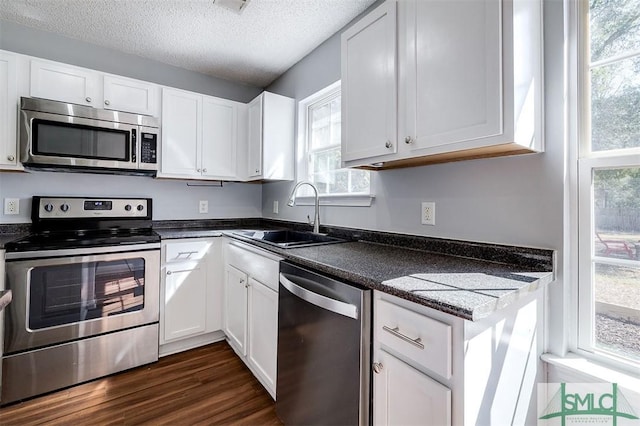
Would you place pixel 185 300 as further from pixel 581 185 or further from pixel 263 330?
pixel 581 185

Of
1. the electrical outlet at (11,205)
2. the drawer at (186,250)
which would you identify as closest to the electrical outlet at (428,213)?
the drawer at (186,250)

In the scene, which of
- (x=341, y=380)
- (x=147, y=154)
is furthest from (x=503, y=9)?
(x=147, y=154)

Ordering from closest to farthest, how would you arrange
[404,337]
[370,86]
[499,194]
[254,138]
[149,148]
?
1. [404,337]
2. [499,194]
3. [370,86]
4. [149,148]
5. [254,138]

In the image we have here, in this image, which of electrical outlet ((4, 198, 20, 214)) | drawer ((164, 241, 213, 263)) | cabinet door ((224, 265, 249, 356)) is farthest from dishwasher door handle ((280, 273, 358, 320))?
electrical outlet ((4, 198, 20, 214))

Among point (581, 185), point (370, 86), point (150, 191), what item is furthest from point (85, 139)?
point (581, 185)

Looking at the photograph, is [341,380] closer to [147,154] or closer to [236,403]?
[236,403]

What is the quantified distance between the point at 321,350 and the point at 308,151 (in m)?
1.77

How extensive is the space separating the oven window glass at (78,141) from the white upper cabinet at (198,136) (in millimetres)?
311

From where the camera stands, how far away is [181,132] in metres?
2.57

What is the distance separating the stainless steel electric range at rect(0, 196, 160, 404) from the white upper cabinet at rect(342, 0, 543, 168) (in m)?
1.84

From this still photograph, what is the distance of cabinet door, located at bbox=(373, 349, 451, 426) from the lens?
2.75 feet

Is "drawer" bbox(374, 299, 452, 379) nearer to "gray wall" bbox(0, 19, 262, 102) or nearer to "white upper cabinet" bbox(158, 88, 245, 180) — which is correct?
"white upper cabinet" bbox(158, 88, 245, 180)

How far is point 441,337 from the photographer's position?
32.7 inches

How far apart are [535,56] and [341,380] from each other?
141 centimetres
